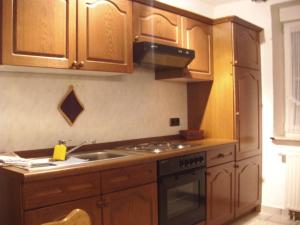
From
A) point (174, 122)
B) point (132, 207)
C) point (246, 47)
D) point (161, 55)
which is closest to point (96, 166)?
point (132, 207)

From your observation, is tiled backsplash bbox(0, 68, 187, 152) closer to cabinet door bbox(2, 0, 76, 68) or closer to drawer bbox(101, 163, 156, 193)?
cabinet door bbox(2, 0, 76, 68)

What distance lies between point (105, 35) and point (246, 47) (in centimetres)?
179

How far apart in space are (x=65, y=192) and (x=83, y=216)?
74cm

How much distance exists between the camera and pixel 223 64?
11.2ft

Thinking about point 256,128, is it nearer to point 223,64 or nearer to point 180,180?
point 223,64

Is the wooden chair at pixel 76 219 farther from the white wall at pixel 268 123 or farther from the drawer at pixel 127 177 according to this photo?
the white wall at pixel 268 123

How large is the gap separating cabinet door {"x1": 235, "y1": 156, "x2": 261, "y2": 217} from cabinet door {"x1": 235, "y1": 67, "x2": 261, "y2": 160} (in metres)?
0.10

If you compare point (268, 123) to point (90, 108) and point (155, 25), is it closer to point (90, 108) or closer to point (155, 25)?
point (155, 25)

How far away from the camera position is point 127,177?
2.17m

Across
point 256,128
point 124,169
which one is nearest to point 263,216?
point 256,128

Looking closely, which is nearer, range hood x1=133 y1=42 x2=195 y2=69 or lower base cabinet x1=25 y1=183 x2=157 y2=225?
lower base cabinet x1=25 y1=183 x2=157 y2=225

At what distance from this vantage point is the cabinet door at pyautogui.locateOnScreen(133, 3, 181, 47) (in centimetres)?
266

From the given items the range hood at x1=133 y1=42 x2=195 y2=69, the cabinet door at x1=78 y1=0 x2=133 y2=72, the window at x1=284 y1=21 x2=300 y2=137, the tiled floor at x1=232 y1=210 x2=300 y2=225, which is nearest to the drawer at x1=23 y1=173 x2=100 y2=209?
the cabinet door at x1=78 y1=0 x2=133 y2=72

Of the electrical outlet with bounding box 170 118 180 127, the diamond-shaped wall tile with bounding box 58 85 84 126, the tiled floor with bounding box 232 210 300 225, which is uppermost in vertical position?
the diamond-shaped wall tile with bounding box 58 85 84 126
